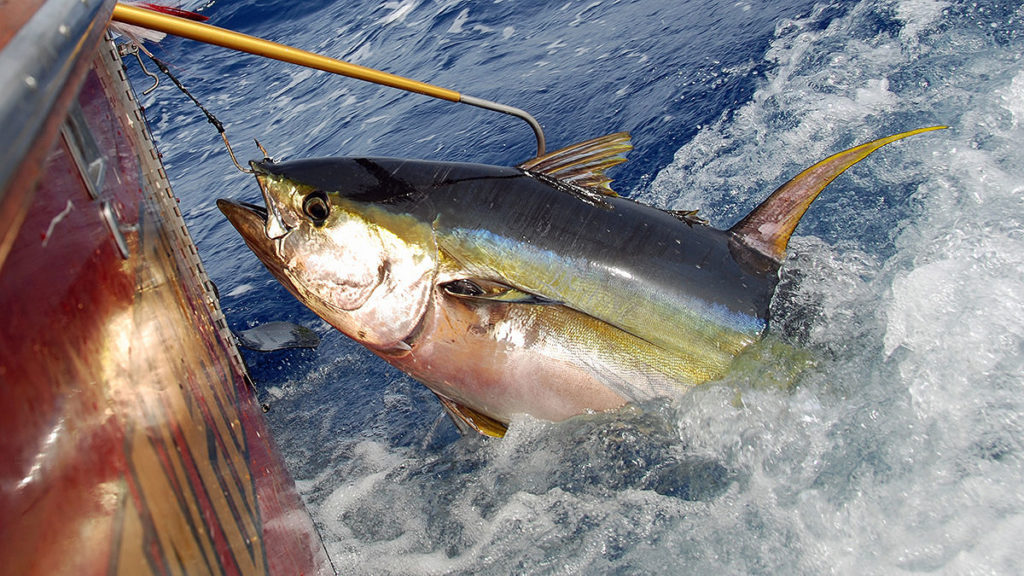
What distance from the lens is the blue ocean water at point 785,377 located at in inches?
87.7

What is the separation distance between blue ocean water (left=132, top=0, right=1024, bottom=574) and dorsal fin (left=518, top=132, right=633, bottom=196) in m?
0.77

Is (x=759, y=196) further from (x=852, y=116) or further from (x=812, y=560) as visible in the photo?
(x=812, y=560)

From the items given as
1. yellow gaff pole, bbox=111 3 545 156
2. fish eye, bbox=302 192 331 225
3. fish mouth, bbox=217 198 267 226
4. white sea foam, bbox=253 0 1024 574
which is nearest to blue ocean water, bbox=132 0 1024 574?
white sea foam, bbox=253 0 1024 574

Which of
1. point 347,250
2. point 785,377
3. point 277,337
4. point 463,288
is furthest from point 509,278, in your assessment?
point 277,337

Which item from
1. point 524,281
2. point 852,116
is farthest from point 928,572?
point 852,116

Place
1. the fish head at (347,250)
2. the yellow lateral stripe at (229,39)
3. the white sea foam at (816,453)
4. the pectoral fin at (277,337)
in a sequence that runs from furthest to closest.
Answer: the pectoral fin at (277,337) < the fish head at (347,250) < the yellow lateral stripe at (229,39) < the white sea foam at (816,453)

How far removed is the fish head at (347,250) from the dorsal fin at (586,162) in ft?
1.76

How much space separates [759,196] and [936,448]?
2234 millimetres

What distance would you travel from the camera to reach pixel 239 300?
516 centimetres

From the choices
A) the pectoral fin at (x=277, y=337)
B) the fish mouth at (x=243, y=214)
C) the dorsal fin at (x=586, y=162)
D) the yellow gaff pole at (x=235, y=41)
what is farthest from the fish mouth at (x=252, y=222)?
the pectoral fin at (x=277, y=337)

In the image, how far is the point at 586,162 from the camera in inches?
109

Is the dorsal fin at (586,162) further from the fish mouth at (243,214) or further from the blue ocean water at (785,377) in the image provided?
the fish mouth at (243,214)

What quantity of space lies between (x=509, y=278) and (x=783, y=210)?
1045mm

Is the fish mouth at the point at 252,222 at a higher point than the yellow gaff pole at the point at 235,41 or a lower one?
lower
